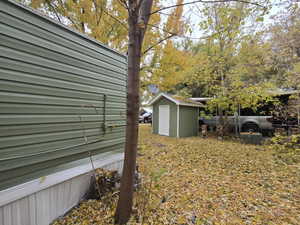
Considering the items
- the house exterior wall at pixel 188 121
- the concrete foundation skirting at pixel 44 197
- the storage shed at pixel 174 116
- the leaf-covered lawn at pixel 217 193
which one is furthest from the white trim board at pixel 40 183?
the house exterior wall at pixel 188 121

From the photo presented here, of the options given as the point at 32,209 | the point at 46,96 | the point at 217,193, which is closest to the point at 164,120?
the point at 217,193

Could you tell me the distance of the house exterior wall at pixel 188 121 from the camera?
8773mm

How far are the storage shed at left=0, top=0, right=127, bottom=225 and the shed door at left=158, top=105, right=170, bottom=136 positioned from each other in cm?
644

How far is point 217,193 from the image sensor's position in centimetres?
280

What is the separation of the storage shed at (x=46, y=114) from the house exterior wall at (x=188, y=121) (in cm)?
641

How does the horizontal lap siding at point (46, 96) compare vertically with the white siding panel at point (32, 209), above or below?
above

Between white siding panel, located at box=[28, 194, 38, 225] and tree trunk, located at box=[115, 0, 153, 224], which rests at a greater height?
tree trunk, located at box=[115, 0, 153, 224]

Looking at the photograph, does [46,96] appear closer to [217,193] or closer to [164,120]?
[217,193]

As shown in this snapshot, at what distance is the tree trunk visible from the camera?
182 centimetres

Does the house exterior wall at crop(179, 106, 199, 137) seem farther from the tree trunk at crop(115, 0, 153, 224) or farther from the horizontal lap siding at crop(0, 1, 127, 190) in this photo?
the tree trunk at crop(115, 0, 153, 224)

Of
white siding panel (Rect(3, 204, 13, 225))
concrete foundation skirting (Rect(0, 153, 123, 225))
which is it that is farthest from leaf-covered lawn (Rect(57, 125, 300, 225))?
white siding panel (Rect(3, 204, 13, 225))

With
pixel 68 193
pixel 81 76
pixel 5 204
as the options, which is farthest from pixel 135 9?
pixel 68 193

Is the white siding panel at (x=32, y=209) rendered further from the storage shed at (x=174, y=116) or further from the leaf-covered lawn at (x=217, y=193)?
the storage shed at (x=174, y=116)

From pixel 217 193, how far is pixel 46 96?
11.0 feet
